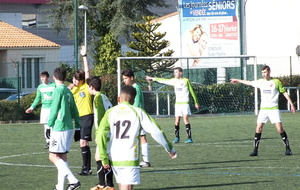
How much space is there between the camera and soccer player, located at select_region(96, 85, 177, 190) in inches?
319

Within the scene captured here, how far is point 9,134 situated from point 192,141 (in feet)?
21.5

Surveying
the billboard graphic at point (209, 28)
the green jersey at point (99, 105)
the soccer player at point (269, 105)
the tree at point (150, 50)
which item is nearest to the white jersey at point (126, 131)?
the green jersey at point (99, 105)

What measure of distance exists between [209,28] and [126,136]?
29684 mm

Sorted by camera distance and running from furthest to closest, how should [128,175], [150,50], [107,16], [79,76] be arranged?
[107,16], [150,50], [79,76], [128,175]

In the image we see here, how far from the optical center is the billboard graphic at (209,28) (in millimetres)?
36219

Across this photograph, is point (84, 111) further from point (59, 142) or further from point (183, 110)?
point (183, 110)

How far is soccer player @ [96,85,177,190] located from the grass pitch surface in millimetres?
2986

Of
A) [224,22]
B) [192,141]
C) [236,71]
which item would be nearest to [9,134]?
[192,141]

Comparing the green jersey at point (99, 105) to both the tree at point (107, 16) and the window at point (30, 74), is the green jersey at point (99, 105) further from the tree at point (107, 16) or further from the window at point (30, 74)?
the tree at point (107, 16)

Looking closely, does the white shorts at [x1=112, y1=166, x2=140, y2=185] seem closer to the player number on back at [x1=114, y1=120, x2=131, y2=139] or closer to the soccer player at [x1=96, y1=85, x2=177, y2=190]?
the soccer player at [x1=96, y1=85, x2=177, y2=190]

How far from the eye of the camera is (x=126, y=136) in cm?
814

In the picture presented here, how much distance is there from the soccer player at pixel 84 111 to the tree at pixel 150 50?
1915 centimetres

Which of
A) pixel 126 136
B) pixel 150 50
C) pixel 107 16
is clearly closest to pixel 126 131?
pixel 126 136

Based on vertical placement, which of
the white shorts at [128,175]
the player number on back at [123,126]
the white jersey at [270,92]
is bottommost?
the white shorts at [128,175]
